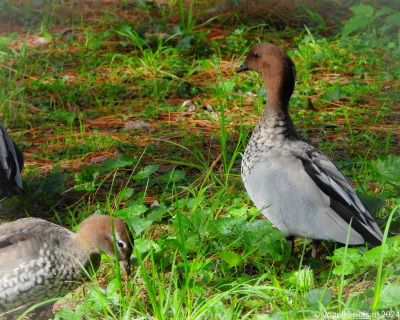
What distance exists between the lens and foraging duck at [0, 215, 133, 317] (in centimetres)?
331

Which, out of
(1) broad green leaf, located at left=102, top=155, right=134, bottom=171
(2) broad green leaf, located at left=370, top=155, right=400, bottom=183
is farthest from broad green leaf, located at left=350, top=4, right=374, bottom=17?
(1) broad green leaf, located at left=102, top=155, right=134, bottom=171

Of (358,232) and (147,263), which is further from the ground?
(358,232)

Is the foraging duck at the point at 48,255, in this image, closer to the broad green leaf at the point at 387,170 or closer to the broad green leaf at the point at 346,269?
the broad green leaf at the point at 346,269

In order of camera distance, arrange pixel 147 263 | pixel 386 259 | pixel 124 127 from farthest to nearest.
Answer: pixel 124 127 → pixel 147 263 → pixel 386 259

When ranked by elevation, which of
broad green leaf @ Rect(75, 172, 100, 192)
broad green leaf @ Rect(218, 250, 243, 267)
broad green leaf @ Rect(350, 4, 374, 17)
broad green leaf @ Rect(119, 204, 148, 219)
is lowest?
Answer: broad green leaf @ Rect(75, 172, 100, 192)

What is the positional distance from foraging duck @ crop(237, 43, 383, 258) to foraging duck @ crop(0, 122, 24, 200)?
1422 mm

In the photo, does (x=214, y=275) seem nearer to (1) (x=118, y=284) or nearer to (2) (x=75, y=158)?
(1) (x=118, y=284)

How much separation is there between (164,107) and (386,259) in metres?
3.10

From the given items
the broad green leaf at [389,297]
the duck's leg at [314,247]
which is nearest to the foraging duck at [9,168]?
the duck's leg at [314,247]

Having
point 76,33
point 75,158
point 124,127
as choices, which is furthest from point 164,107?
point 76,33

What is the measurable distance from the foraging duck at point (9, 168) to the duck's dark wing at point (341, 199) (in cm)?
174

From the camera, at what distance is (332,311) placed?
10.5 feet

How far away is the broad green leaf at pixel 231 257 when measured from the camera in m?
3.61

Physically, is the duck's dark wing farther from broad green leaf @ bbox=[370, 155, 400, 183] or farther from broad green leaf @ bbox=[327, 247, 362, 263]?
broad green leaf @ bbox=[370, 155, 400, 183]
